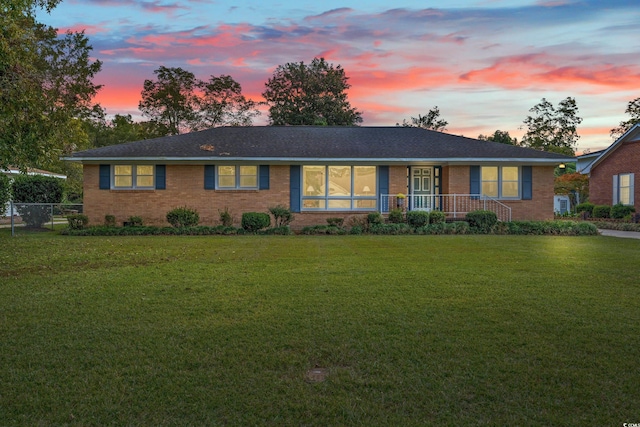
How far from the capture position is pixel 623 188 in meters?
22.4

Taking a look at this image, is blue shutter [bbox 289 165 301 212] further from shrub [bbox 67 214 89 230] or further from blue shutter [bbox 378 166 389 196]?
shrub [bbox 67 214 89 230]

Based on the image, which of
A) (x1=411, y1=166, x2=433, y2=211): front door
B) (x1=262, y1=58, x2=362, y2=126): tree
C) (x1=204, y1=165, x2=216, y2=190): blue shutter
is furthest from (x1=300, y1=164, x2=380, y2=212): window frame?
(x1=262, y1=58, x2=362, y2=126): tree

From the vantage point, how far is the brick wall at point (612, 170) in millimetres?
21406

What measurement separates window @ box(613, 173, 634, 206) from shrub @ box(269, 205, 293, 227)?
1579 cm

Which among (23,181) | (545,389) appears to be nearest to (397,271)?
(545,389)

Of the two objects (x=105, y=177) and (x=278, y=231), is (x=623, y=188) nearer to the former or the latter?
(x=278, y=231)

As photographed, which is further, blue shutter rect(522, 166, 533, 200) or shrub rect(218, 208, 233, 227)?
blue shutter rect(522, 166, 533, 200)

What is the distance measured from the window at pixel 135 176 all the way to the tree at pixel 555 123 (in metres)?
34.1

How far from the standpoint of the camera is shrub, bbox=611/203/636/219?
21000 millimetres

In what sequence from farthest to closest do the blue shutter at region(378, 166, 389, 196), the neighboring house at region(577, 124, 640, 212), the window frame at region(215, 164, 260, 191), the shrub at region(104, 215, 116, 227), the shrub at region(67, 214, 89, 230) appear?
the neighboring house at region(577, 124, 640, 212) → the blue shutter at region(378, 166, 389, 196) → the window frame at region(215, 164, 260, 191) → the shrub at region(104, 215, 116, 227) → the shrub at region(67, 214, 89, 230)

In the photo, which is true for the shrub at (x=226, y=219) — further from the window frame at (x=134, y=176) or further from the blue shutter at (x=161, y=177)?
the window frame at (x=134, y=176)

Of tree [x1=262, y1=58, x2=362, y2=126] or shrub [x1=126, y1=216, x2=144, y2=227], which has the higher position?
tree [x1=262, y1=58, x2=362, y2=126]

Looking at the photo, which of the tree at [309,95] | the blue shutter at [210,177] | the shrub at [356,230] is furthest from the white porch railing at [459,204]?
the tree at [309,95]

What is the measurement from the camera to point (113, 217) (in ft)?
60.3
